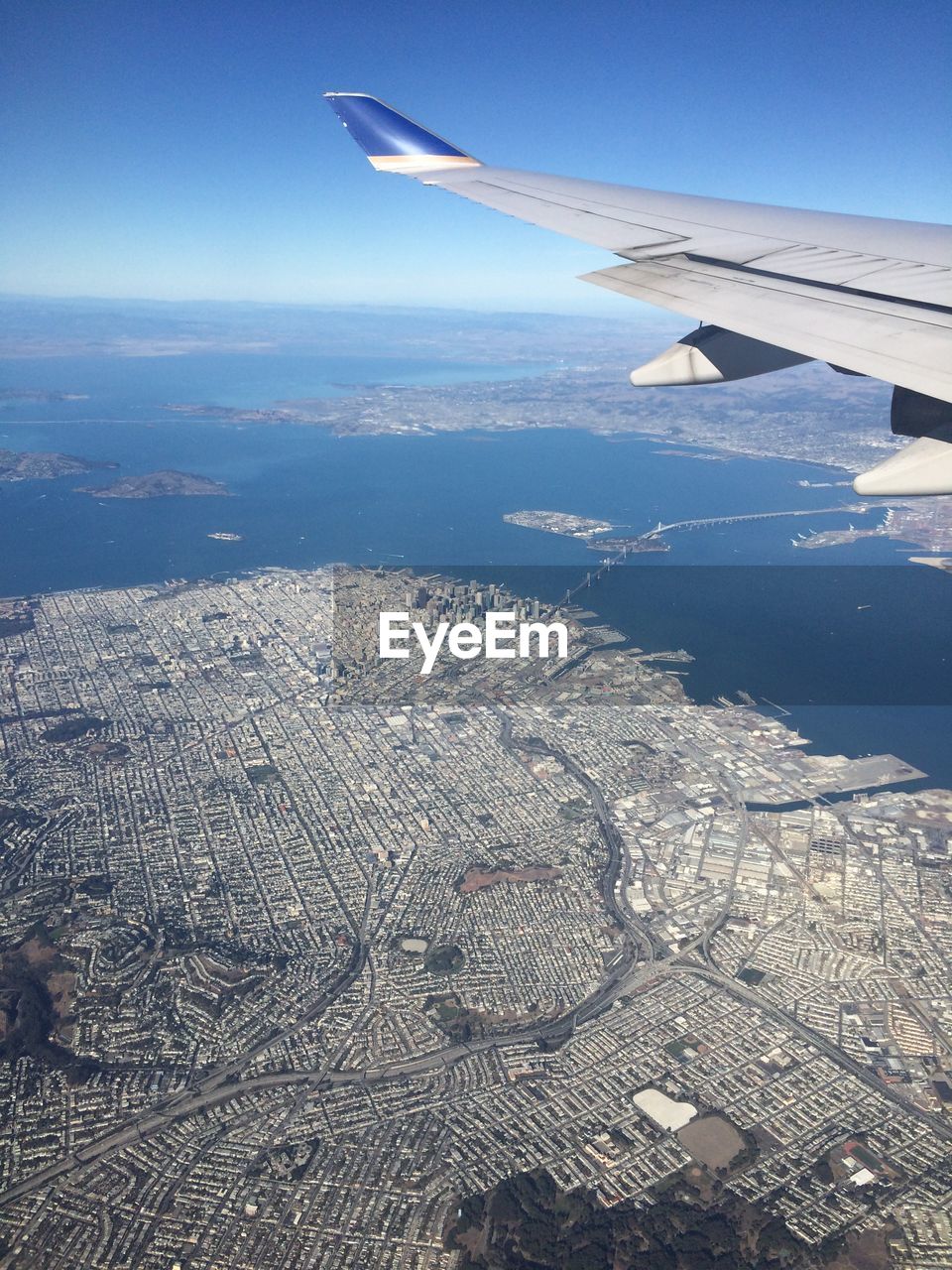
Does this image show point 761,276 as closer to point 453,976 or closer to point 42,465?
point 453,976

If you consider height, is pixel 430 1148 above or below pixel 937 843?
below

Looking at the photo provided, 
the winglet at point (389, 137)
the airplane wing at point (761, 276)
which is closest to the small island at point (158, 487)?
the winglet at point (389, 137)

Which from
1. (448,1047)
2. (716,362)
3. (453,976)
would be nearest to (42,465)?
(453,976)

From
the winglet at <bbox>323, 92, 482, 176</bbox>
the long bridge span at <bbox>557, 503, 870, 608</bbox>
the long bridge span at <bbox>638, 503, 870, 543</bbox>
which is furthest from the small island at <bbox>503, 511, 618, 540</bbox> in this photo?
the winglet at <bbox>323, 92, 482, 176</bbox>

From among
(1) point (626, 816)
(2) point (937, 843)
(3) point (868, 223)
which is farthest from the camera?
(1) point (626, 816)

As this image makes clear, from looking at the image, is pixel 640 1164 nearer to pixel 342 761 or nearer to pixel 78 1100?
pixel 78 1100

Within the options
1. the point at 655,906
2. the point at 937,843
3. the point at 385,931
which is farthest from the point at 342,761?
the point at 937,843

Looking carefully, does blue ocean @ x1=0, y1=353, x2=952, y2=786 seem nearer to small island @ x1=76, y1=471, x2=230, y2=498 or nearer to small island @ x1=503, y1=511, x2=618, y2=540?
small island @ x1=503, y1=511, x2=618, y2=540
